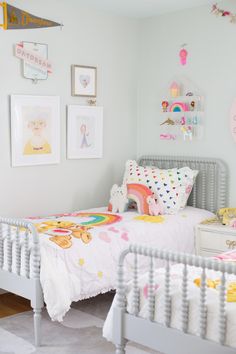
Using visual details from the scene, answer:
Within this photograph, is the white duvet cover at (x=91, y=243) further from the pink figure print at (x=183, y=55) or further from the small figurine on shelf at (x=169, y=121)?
the pink figure print at (x=183, y=55)

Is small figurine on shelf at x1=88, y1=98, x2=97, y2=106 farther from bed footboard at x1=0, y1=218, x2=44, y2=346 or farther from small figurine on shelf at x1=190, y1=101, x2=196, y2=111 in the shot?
bed footboard at x1=0, y1=218, x2=44, y2=346

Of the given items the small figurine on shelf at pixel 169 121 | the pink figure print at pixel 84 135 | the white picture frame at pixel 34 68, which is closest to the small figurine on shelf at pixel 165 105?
the small figurine on shelf at pixel 169 121

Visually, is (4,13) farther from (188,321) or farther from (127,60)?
(188,321)

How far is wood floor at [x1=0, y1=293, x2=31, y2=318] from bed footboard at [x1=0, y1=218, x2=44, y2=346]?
0.40 m

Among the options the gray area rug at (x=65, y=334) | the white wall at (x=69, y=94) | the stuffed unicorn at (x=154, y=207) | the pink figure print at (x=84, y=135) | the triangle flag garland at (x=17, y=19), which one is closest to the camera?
the gray area rug at (x=65, y=334)

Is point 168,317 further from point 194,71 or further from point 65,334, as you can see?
point 194,71

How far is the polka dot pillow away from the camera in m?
4.31

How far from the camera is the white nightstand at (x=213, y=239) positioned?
3.95 m

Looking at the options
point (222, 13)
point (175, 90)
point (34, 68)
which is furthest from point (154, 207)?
point (222, 13)

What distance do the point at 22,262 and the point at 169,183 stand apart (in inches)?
61.3

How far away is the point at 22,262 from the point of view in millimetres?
3271

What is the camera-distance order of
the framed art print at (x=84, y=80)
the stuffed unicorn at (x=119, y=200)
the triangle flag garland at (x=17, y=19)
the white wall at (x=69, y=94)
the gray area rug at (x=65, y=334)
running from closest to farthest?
1. the gray area rug at (x=65, y=334)
2. the triangle flag garland at (x=17, y=19)
3. the white wall at (x=69, y=94)
4. the stuffed unicorn at (x=119, y=200)
5. the framed art print at (x=84, y=80)

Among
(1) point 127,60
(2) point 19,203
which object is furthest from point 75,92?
(2) point 19,203

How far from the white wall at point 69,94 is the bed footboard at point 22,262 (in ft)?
2.28
